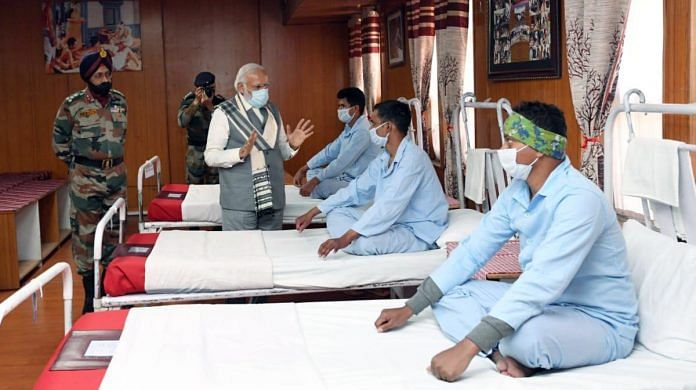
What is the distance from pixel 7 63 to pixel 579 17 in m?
7.99

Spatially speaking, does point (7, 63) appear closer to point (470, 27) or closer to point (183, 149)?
point (183, 149)

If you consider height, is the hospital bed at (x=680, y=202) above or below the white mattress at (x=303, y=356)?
above

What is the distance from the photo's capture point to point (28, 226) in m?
6.98

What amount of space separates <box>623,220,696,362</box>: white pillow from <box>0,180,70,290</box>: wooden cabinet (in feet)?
15.1

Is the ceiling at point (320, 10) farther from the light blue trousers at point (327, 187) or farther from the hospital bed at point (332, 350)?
the hospital bed at point (332, 350)

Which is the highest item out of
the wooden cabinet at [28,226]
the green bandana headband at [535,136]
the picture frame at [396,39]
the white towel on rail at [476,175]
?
the picture frame at [396,39]

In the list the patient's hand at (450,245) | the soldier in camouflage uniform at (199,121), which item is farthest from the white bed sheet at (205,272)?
the soldier in camouflage uniform at (199,121)

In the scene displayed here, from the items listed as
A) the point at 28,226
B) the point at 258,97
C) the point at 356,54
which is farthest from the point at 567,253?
the point at 356,54

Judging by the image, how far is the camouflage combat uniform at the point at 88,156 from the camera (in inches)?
200

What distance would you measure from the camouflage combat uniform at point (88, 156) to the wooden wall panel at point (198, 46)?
5511 millimetres

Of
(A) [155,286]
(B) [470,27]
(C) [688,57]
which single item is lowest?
(A) [155,286]

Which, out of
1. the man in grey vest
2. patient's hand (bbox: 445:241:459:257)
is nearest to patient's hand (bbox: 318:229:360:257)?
patient's hand (bbox: 445:241:459:257)

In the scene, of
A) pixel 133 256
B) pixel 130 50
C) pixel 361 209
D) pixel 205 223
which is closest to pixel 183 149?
pixel 130 50

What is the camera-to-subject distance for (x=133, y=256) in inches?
163
